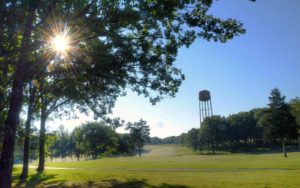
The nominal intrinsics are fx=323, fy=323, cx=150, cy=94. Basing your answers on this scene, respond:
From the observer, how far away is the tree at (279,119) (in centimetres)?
7419

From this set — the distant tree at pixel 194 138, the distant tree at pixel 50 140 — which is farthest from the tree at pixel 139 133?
the distant tree at pixel 50 140

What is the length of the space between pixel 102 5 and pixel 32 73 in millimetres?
5278

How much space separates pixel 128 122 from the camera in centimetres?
2902

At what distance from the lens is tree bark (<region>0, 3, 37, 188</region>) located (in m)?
14.5

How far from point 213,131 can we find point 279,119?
48087mm

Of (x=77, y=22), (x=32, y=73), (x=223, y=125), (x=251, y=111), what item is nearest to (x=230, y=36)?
(x=77, y=22)

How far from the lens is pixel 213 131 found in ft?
399

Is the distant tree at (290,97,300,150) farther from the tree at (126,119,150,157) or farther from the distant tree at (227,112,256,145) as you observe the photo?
the tree at (126,119,150,157)

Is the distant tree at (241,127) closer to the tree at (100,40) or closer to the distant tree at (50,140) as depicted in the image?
the distant tree at (50,140)

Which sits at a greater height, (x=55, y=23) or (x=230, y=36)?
(x=55, y=23)

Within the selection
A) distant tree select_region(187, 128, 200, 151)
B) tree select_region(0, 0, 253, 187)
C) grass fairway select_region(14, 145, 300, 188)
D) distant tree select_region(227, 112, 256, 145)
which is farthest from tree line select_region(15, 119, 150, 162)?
tree select_region(0, 0, 253, 187)

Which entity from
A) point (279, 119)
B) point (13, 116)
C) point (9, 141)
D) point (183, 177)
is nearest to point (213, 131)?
point (279, 119)

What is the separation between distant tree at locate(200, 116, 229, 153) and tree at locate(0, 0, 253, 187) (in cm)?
10241

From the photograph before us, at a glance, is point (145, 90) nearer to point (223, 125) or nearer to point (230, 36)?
point (230, 36)
